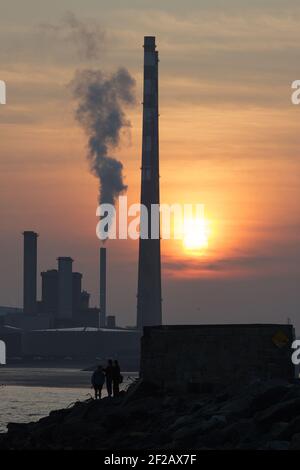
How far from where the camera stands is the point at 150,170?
16700cm

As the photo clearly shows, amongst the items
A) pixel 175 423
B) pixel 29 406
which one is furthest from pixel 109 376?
pixel 29 406

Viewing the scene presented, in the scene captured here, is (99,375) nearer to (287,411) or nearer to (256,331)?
(256,331)

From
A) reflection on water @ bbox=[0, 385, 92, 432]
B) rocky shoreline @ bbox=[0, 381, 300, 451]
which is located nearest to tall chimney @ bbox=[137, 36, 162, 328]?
reflection on water @ bbox=[0, 385, 92, 432]

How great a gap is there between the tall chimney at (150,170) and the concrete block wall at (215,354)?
128659mm

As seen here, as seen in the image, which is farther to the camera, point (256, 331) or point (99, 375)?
point (99, 375)

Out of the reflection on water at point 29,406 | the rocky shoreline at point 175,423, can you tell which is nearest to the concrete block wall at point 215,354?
the rocky shoreline at point 175,423

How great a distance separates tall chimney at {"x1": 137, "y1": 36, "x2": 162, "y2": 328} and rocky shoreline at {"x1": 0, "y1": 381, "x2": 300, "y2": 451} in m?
129

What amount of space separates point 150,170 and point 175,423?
137m

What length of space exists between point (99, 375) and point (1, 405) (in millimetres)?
41230

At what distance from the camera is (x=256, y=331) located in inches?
1366

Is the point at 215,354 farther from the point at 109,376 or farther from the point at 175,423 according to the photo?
the point at 175,423

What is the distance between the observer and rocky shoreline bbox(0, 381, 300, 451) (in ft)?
90.0

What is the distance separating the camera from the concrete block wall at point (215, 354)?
113ft
